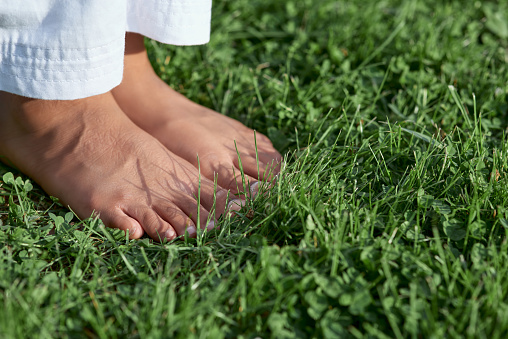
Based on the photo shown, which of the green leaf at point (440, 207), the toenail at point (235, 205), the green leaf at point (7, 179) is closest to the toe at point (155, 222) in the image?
the toenail at point (235, 205)

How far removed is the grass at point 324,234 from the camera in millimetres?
1216

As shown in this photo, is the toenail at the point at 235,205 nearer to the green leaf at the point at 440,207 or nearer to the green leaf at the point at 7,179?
the green leaf at the point at 440,207

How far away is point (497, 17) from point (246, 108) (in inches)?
58.3

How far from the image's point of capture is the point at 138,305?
50.1 inches

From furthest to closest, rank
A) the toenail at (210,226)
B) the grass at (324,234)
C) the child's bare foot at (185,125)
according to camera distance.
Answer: the child's bare foot at (185,125), the toenail at (210,226), the grass at (324,234)

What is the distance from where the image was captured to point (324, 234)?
1390mm

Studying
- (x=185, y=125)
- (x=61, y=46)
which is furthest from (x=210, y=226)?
(x=61, y=46)

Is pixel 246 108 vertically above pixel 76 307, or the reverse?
pixel 246 108

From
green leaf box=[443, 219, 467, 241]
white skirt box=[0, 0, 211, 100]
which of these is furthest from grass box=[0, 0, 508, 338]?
white skirt box=[0, 0, 211, 100]

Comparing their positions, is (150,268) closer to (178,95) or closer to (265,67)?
(178,95)

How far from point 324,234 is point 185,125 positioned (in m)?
0.80

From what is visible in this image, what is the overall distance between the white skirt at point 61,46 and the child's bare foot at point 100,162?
0.76 ft

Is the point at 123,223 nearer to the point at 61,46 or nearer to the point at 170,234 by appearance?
the point at 170,234

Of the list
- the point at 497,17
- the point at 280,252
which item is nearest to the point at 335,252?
the point at 280,252
